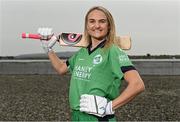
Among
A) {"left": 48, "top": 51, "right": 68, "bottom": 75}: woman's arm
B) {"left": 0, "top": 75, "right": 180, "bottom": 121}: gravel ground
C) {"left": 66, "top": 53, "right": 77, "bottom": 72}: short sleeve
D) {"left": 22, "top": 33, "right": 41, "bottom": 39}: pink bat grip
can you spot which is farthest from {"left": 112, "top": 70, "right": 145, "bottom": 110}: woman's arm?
{"left": 0, "top": 75, "right": 180, "bottom": 121}: gravel ground

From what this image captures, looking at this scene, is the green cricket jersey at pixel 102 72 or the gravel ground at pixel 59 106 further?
the gravel ground at pixel 59 106

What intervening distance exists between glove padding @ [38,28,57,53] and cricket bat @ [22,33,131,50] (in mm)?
51

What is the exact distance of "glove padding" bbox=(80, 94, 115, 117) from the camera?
298 centimetres

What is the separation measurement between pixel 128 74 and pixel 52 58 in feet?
3.42

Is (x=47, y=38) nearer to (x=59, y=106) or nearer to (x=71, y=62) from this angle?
(x=71, y=62)

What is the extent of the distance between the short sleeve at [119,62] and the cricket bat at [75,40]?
0.87ft

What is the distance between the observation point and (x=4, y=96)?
1440 centimetres

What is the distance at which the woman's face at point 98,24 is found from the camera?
3.11 metres

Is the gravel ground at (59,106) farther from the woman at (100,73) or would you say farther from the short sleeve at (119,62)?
the short sleeve at (119,62)

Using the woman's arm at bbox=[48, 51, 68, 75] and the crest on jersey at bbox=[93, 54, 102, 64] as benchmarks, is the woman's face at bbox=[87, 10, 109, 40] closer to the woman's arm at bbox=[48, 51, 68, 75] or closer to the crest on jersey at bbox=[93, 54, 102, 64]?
the crest on jersey at bbox=[93, 54, 102, 64]

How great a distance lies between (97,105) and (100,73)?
256 mm

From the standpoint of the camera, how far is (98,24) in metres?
3.11

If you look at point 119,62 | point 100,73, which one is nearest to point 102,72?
point 100,73

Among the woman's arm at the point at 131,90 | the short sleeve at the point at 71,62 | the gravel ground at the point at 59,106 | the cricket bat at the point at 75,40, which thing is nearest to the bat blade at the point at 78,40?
the cricket bat at the point at 75,40
